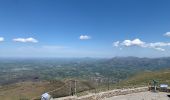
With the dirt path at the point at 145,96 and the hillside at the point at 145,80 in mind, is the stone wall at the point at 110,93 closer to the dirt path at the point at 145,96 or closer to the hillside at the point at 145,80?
the dirt path at the point at 145,96

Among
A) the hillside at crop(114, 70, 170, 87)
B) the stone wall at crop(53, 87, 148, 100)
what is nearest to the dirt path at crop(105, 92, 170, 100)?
the stone wall at crop(53, 87, 148, 100)

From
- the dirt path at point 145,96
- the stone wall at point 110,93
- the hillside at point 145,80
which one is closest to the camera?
the stone wall at point 110,93

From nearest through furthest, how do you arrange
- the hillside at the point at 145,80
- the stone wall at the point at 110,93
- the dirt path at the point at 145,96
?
the stone wall at the point at 110,93 → the dirt path at the point at 145,96 → the hillside at the point at 145,80

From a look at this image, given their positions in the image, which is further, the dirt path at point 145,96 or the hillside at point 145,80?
the hillside at point 145,80

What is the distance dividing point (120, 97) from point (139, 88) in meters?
4.44

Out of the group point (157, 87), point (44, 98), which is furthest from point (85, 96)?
point (157, 87)

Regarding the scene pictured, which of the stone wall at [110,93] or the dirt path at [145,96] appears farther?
the dirt path at [145,96]

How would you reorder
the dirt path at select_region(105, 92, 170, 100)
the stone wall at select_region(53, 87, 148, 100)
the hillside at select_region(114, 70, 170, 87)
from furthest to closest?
1. the hillside at select_region(114, 70, 170, 87)
2. the dirt path at select_region(105, 92, 170, 100)
3. the stone wall at select_region(53, 87, 148, 100)

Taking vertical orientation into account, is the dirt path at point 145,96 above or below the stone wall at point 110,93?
below

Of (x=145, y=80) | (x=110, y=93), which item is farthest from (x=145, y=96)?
(x=145, y=80)

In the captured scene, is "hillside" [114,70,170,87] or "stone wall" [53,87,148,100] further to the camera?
"hillside" [114,70,170,87]

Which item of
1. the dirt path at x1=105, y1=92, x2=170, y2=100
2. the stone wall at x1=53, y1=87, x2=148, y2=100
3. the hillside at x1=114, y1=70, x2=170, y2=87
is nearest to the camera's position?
the stone wall at x1=53, y1=87, x2=148, y2=100

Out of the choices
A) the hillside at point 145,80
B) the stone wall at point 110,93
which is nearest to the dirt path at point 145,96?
the stone wall at point 110,93

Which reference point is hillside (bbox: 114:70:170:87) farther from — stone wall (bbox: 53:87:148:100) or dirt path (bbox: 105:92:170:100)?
dirt path (bbox: 105:92:170:100)
